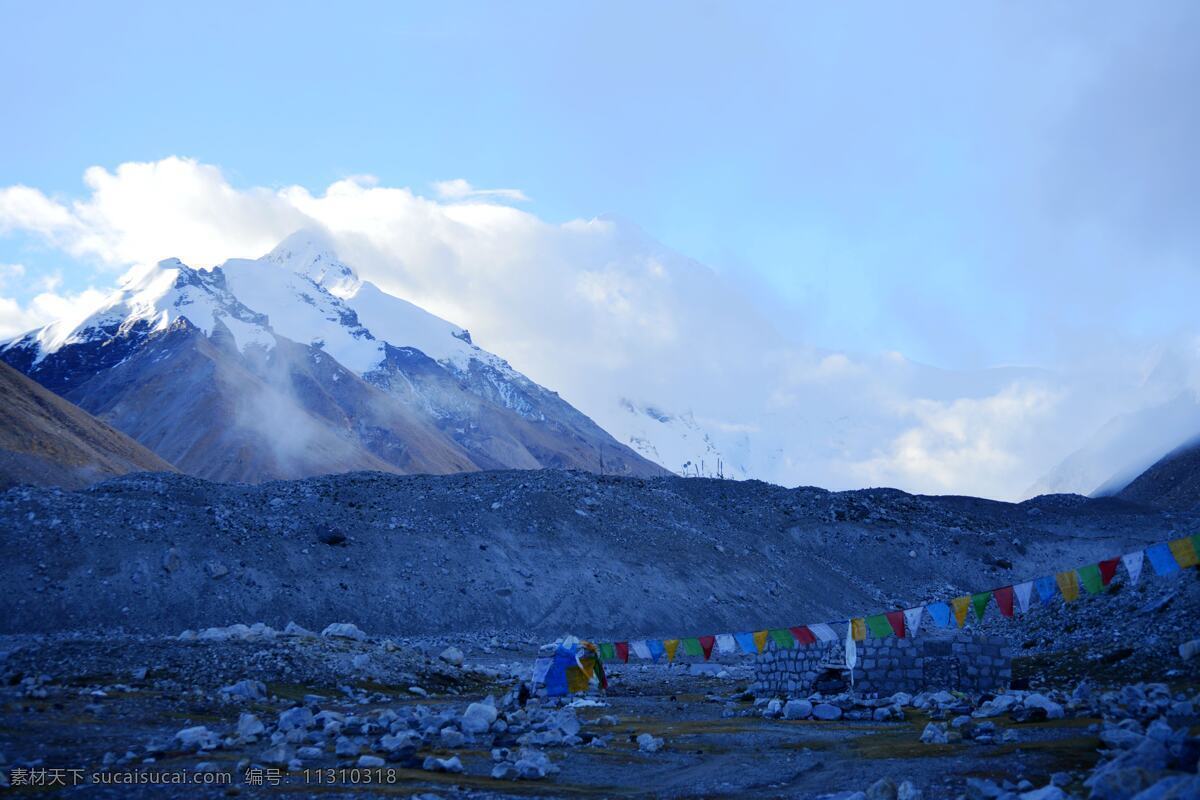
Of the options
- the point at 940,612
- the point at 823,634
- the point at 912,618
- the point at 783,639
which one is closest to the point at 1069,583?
the point at 940,612

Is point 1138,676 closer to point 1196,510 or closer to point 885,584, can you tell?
point 885,584

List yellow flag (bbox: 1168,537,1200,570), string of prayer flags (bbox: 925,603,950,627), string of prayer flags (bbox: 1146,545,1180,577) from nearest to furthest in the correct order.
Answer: yellow flag (bbox: 1168,537,1200,570) → string of prayer flags (bbox: 1146,545,1180,577) → string of prayer flags (bbox: 925,603,950,627)

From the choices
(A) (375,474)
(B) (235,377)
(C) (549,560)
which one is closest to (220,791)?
(C) (549,560)

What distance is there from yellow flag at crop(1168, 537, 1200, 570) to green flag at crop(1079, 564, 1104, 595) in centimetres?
174

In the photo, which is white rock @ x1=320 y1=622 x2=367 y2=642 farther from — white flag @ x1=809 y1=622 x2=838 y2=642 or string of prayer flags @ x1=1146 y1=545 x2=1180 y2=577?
string of prayer flags @ x1=1146 y1=545 x2=1180 y2=577

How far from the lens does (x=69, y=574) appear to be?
42938mm

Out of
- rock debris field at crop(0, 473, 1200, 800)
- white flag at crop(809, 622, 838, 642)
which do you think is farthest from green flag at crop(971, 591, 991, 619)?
white flag at crop(809, 622, 838, 642)

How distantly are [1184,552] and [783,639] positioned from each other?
31.1ft

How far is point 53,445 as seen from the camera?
83500 millimetres

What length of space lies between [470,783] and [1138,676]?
14.9 m

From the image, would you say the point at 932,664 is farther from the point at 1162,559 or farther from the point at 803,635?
the point at 1162,559

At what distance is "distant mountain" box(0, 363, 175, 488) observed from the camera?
76.6m

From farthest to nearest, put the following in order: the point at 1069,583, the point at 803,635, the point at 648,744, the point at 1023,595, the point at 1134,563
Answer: the point at 803,635 → the point at 1023,595 → the point at 1069,583 → the point at 1134,563 → the point at 648,744

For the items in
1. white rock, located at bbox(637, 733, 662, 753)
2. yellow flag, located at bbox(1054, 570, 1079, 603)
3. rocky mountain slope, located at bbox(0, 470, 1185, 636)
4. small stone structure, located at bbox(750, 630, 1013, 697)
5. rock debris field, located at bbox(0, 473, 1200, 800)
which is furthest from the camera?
rocky mountain slope, located at bbox(0, 470, 1185, 636)
